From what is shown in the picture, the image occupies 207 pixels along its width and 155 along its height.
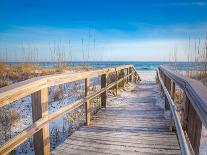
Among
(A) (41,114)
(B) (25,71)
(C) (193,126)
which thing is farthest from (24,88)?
(B) (25,71)

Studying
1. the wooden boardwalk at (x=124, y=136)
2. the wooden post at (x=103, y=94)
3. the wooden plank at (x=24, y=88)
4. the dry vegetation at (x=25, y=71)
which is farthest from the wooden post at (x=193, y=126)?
the dry vegetation at (x=25, y=71)

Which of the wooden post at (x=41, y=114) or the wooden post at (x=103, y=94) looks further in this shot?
the wooden post at (x=103, y=94)

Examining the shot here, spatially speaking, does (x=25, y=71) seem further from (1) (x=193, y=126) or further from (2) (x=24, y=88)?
(1) (x=193, y=126)

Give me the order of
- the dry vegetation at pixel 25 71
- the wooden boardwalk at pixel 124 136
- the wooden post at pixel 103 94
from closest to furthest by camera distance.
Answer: the wooden boardwalk at pixel 124 136
the wooden post at pixel 103 94
the dry vegetation at pixel 25 71

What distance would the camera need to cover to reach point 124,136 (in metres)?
3.88

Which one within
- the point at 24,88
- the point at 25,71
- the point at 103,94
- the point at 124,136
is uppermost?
the point at 24,88

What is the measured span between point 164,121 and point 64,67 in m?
7.69

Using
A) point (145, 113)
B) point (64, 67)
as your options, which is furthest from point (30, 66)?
point (145, 113)

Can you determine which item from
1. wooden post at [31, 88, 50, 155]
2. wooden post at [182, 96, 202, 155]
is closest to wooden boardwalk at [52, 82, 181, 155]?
wooden post at [31, 88, 50, 155]

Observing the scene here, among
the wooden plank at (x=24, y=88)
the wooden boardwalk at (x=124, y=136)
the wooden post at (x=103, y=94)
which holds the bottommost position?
the wooden boardwalk at (x=124, y=136)

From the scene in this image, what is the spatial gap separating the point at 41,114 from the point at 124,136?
182cm

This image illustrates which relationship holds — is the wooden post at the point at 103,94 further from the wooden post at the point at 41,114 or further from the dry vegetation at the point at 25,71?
the dry vegetation at the point at 25,71

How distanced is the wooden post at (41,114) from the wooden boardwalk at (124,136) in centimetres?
66

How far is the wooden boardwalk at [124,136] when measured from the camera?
3.34 metres
